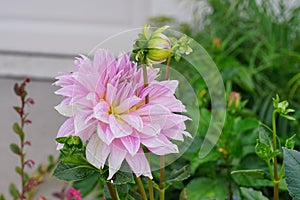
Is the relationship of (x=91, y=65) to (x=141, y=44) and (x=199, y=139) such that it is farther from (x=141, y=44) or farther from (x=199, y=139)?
(x=199, y=139)

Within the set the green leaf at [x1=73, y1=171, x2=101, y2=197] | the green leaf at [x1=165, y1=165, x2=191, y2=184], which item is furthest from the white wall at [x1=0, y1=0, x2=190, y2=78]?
the green leaf at [x1=165, y1=165, x2=191, y2=184]

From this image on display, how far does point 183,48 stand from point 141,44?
1.3 inches

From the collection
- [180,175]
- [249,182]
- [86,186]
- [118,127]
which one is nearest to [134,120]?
[118,127]

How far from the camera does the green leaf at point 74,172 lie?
44cm

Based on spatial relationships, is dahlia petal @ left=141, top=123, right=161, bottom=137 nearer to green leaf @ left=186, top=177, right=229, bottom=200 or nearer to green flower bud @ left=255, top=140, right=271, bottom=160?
green flower bud @ left=255, top=140, right=271, bottom=160

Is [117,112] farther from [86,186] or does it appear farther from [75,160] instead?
[86,186]

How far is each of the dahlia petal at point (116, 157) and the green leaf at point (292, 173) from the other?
0.45 feet

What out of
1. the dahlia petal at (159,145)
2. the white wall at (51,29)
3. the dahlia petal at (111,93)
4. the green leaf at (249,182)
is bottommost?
the green leaf at (249,182)

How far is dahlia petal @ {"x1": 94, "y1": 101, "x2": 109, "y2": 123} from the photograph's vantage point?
38cm

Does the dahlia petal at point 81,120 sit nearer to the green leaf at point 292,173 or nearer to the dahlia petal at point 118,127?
the dahlia petal at point 118,127

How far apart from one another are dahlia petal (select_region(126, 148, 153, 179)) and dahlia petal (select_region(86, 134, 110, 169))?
2 centimetres

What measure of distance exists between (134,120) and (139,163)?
0.10 ft

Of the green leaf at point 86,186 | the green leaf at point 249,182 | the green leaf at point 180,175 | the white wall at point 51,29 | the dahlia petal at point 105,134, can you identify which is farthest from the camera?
the white wall at point 51,29

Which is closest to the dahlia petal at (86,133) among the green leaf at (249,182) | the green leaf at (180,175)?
the green leaf at (180,175)
